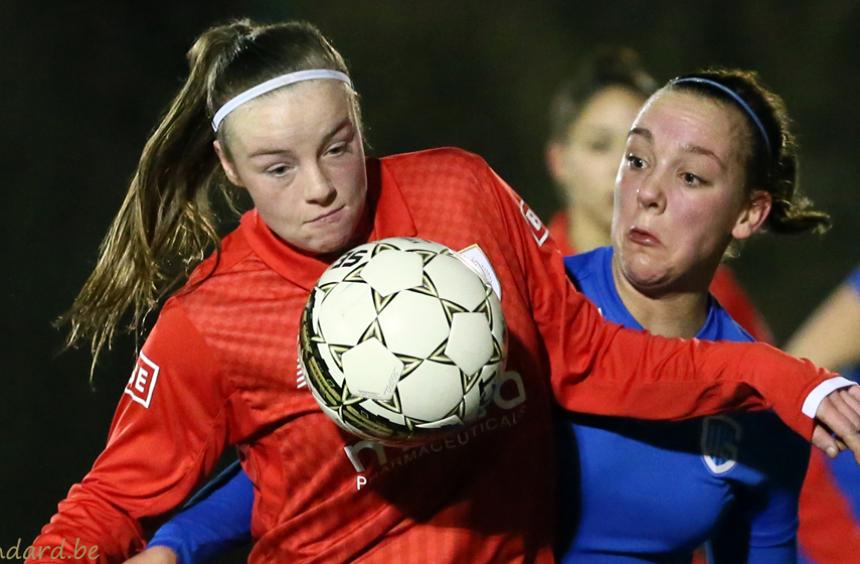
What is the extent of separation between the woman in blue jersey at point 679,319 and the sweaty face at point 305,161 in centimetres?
53

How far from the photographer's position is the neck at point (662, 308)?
2.06 metres

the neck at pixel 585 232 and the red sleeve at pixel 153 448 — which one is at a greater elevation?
the red sleeve at pixel 153 448

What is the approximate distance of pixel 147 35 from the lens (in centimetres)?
354

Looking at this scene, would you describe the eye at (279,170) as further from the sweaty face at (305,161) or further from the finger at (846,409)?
the finger at (846,409)

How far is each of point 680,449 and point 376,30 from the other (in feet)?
7.58

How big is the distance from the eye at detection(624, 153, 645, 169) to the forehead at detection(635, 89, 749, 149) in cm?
5

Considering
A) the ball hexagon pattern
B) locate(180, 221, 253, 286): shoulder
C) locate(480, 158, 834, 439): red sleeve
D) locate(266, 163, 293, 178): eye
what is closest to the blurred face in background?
locate(480, 158, 834, 439): red sleeve

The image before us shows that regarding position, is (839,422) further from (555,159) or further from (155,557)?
(555,159)

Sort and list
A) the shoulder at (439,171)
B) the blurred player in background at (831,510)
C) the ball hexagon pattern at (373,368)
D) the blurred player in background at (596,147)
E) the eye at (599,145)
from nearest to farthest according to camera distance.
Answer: the ball hexagon pattern at (373,368) → the shoulder at (439,171) → the blurred player in background at (831,510) → the blurred player in background at (596,147) → the eye at (599,145)

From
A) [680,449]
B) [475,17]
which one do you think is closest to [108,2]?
[475,17]

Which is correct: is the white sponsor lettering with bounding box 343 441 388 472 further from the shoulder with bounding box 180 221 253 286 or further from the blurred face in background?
the blurred face in background

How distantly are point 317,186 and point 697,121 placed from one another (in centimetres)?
69

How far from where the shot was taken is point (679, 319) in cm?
207

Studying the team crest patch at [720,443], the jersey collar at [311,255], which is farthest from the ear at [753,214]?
the jersey collar at [311,255]
